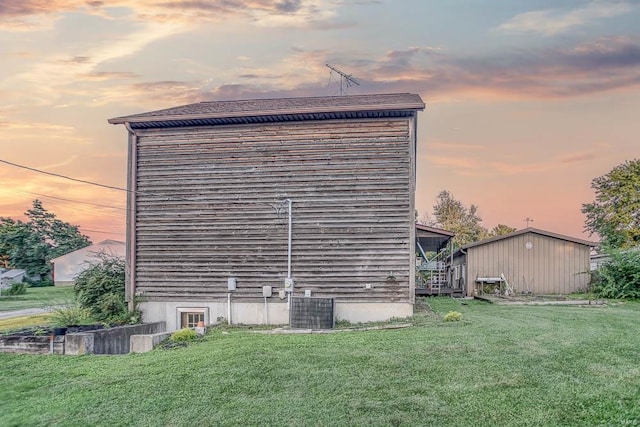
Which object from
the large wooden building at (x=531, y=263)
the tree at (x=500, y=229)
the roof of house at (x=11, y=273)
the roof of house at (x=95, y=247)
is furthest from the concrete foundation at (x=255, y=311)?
the tree at (x=500, y=229)

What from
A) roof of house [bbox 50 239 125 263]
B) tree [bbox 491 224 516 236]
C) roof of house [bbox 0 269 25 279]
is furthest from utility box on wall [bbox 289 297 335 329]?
tree [bbox 491 224 516 236]

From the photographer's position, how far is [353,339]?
984 centimetres

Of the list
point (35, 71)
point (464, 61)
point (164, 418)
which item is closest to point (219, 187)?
point (35, 71)

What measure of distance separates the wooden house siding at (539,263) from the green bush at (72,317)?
16.6m

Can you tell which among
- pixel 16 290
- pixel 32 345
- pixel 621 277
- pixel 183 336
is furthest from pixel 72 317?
pixel 16 290

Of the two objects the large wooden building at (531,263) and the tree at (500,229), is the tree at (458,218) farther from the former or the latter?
the large wooden building at (531,263)

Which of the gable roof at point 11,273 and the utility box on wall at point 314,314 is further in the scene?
the gable roof at point 11,273

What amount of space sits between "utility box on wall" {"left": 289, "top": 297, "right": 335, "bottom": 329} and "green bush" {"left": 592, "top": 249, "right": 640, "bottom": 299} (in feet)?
40.8

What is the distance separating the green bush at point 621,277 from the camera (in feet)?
63.9

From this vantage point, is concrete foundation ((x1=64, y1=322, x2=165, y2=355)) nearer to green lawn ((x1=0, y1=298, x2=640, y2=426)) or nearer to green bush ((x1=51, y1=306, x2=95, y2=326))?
green lawn ((x1=0, y1=298, x2=640, y2=426))

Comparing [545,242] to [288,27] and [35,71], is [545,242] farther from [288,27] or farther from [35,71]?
[35,71]

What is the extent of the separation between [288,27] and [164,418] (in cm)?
1161

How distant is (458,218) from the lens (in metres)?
57.0

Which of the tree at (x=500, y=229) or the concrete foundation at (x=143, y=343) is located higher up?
the tree at (x=500, y=229)
